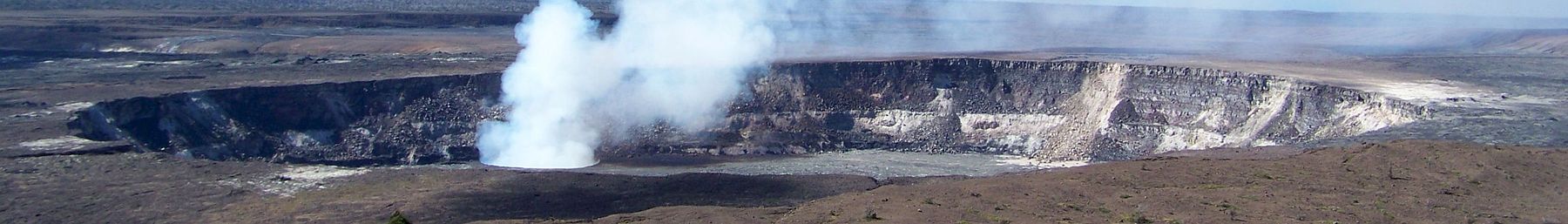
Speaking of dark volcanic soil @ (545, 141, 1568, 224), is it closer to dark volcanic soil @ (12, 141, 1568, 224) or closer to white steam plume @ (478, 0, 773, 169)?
dark volcanic soil @ (12, 141, 1568, 224)

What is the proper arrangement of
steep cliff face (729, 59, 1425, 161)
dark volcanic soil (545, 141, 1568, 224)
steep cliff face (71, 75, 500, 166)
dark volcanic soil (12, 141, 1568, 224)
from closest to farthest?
dark volcanic soil (545, 141, 1568, 224) < dark volcanic soil (12, 141, 1568, 224) < steep cliff face (71, 75, 500, 166) < steep cliff face (729, 59, 1425, 161)

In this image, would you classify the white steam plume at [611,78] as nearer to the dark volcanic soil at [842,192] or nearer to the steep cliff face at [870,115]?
the steep cliff face at [870,115]

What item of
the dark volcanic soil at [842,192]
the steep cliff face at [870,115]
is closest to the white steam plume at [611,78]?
the steep cliff face at [870,115]

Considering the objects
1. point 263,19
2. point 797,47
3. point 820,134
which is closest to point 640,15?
point 820,134

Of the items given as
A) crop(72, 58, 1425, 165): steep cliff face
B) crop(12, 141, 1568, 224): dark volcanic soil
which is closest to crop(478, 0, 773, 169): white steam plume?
crop(72, 58, 1425, 165): steep cliff face

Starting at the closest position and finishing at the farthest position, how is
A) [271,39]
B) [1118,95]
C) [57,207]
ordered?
1. [57,207]
2. [1118,95]
3. [271,39]

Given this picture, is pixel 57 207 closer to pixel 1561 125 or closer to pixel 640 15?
pixel 640 15

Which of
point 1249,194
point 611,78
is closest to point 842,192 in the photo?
point 1249,194
